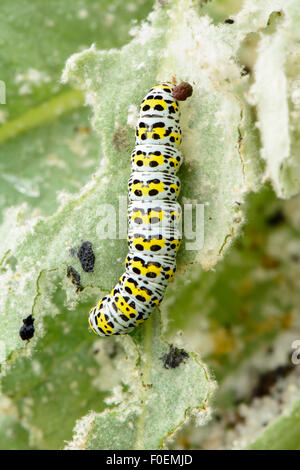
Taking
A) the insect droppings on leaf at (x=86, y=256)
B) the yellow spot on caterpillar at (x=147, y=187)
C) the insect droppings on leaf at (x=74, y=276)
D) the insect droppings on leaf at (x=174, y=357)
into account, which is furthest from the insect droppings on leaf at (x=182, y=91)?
the insect droppings on leaf at (x=174, y=357)

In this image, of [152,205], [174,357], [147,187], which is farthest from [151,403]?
[147,187]

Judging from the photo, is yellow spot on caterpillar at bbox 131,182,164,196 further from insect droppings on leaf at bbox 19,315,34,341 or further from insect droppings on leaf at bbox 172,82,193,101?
insect droppings on leaf at bbox 19,315,34,341

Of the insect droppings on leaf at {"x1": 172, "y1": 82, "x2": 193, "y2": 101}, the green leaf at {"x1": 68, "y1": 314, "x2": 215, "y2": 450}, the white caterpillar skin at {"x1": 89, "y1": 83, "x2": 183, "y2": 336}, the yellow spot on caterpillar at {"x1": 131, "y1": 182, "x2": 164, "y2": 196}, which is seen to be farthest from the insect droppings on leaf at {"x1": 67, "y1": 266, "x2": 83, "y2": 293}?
the insect droppings on leaf at {"x1": 172, "y1": 82, "x2": 193, "y2": 101}

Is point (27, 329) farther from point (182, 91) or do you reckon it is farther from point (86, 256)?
point (182, 91)

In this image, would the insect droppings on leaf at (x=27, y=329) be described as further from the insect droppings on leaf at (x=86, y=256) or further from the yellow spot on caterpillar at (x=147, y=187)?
the yellow spot on caterpillar at (x=147, y=187)

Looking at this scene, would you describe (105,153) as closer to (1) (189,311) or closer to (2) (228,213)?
(2) (228,213)
